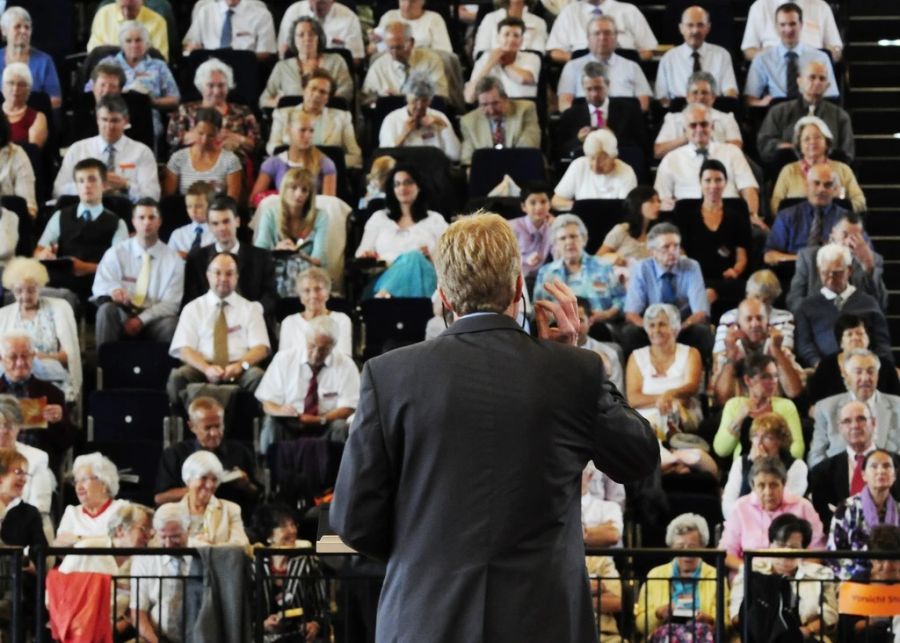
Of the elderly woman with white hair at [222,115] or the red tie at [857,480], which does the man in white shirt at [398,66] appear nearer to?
the elderly woman with white hair at [222,115]

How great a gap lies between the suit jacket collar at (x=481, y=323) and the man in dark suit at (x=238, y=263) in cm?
688

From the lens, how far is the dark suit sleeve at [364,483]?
3.30m

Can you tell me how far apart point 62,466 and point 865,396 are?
400cm

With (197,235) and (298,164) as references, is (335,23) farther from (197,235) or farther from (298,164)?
(197,235)

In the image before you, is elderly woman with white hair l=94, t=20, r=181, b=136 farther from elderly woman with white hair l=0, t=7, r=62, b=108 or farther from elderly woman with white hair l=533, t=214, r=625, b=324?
elderly woman with white hair l=533, t=214, r=625, b=324

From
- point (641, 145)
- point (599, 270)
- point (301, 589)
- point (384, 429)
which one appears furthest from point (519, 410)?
point (641, 145)

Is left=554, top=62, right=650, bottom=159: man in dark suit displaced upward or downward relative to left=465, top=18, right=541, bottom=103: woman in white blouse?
downward

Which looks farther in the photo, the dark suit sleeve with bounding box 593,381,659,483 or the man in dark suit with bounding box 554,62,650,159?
the man in dark suit with bounding box 554,62,650,159

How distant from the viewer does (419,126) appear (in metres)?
11.5

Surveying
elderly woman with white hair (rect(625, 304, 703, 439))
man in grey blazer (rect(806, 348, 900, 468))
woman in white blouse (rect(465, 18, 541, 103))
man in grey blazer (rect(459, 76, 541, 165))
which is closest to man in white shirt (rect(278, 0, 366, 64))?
woman in white blouse (rect(465, 18, 541, 103))

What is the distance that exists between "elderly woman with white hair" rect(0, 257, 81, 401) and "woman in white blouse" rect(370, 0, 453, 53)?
12.3 ft

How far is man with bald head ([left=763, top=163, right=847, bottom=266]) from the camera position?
1066 cm

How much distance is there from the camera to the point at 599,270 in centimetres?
1020

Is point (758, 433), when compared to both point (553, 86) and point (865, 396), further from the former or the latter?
point (553, 86)
